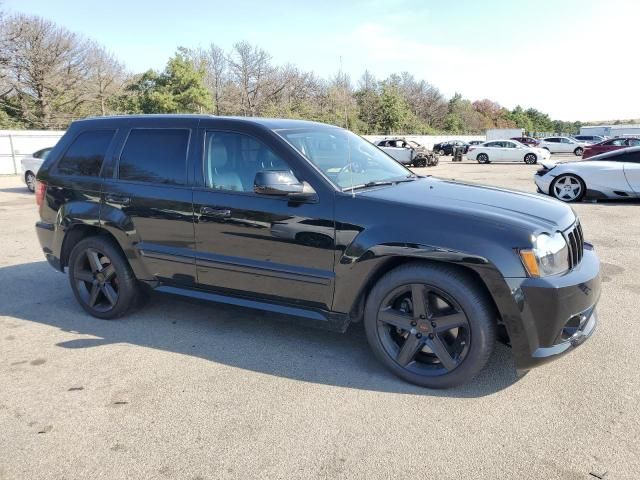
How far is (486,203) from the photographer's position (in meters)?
3.36

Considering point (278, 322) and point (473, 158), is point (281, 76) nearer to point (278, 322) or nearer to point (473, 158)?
point (473, 158)

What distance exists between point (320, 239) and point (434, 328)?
0.98 meters

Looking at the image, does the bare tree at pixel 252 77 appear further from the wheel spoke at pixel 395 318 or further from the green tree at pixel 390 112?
the wheel spoke at pixel 395 318

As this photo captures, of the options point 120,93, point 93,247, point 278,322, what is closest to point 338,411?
point 278,322

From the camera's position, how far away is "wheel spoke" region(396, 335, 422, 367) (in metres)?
3.25

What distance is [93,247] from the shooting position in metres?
4.46

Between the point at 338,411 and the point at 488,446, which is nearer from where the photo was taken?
the point at 488,446

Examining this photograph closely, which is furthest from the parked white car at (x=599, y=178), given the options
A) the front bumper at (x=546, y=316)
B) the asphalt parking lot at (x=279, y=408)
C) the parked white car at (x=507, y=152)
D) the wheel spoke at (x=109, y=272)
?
the parked white car at (x=507, y=152)

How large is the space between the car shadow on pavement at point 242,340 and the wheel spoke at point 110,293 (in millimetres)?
202

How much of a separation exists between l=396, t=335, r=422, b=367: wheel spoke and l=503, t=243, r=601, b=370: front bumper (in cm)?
60

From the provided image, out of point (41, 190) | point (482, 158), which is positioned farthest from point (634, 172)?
point (482, 158)

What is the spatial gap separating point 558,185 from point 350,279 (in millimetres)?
9768

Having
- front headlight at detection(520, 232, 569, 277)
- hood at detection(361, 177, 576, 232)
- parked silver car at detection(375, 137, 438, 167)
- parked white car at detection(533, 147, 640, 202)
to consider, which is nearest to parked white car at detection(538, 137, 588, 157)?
parked silver car at detection(375, 137, 438, 167)

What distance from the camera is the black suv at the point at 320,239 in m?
2.99
